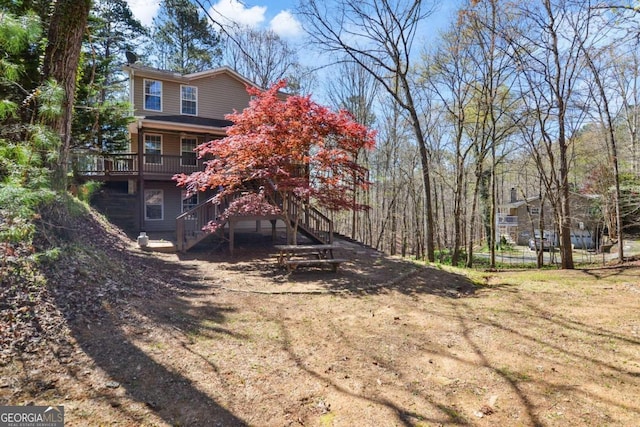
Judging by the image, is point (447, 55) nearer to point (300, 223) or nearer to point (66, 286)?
point (300, 223)

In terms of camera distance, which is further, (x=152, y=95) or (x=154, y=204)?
(x=154, y=204)

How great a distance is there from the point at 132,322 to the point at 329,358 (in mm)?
2466

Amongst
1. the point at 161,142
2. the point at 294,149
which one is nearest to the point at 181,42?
the point at 161,142

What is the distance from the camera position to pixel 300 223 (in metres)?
11.6

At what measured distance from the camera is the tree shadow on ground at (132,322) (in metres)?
2.62

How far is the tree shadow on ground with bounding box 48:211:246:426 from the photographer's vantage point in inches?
103

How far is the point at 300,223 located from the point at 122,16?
2153 cm

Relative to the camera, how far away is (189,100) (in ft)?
53.4

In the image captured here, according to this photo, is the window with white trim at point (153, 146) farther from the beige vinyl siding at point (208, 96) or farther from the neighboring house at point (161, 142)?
the beige vinyl siding at point (208, 96)

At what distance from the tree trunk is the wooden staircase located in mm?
5064

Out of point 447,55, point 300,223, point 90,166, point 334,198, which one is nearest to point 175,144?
point 90,166

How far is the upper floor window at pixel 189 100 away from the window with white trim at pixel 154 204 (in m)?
4.11

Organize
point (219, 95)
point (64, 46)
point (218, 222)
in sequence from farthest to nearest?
1. point (219, 95)
2. point (218, 222)
3. point (64, 46)

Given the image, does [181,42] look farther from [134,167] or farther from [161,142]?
[134,167]
